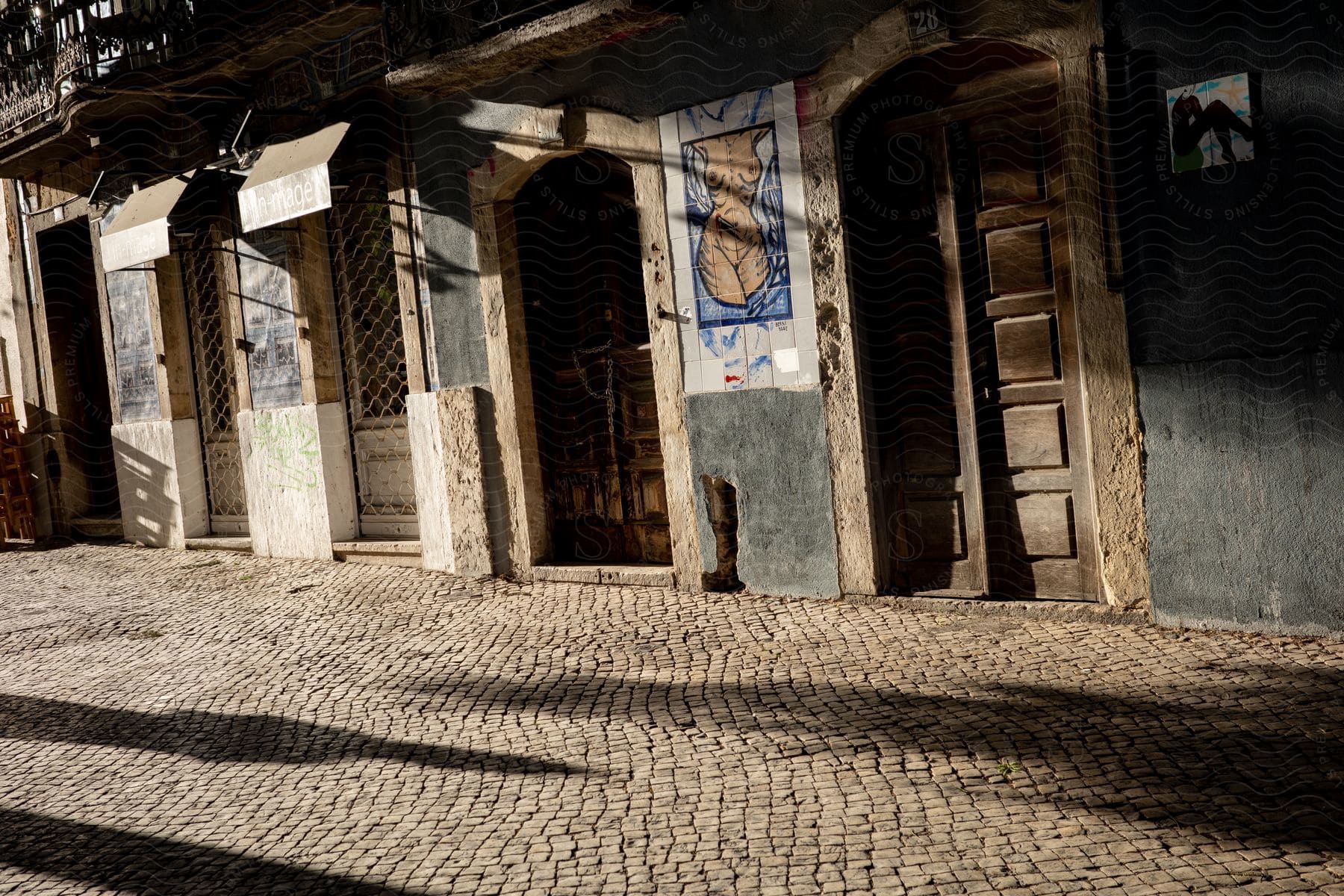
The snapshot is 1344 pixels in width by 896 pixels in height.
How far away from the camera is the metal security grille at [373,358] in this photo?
939 centimetres

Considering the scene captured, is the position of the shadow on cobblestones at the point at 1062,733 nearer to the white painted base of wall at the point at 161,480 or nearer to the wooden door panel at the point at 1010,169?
the wooden door panel at the point at 1010,169

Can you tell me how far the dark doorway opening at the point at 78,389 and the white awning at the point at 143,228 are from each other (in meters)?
2.82

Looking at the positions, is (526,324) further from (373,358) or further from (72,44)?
(72,44)

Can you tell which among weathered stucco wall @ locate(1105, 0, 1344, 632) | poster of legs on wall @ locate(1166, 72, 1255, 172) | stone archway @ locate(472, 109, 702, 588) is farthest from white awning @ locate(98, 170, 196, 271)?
poster of legs on wall @ locate(1166, 72, 1255, 172)

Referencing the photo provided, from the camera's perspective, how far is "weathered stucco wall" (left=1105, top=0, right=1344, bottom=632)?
4984mm

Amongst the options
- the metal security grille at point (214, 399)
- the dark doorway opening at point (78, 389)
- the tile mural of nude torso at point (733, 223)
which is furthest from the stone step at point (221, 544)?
A: the tile mural of nude torso at point (733, 223)

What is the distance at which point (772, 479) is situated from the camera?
22.7 ft

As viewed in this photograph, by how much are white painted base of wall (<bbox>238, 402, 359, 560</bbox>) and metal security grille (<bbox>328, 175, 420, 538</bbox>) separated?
16cm

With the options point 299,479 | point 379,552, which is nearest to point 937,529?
point 379,552

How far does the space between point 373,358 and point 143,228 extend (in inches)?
87.4

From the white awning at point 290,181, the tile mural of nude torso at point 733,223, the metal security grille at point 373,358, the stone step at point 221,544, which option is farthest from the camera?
the stone step at point 221,544

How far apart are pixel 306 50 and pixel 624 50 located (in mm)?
3301

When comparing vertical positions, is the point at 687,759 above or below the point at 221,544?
below

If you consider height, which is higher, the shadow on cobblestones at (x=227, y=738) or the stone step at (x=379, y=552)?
the stone step at (x=379, y=552)
